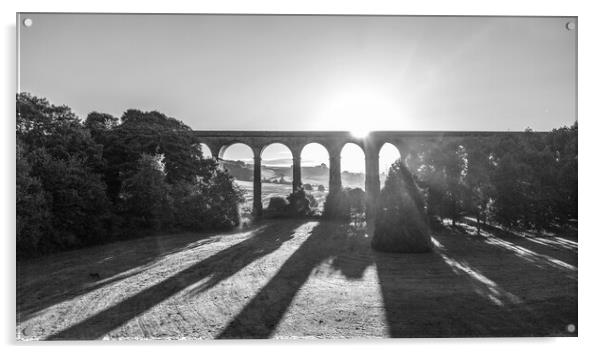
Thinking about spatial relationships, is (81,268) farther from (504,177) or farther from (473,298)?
(504,177)

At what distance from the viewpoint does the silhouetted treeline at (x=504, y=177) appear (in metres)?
9.02

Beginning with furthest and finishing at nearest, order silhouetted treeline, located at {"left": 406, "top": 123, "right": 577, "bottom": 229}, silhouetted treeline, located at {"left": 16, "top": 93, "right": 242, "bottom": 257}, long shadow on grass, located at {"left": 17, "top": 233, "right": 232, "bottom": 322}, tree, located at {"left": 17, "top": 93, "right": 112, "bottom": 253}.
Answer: silhouetted treeline, located at {"left": 406, "top": 123, "right": 577, "bottom": 229} → silhouetted treeline, located at {"left": 16, "top": 93, "right": 242, "bottom": 257} → tree, located at {"left": 17, "top": 93, "right": 112, "bottom": 253} → long shadow on grass, located at {"left": 17, "top": 233, "right": 232, "bottom": 322}

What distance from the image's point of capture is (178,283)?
7867 mm

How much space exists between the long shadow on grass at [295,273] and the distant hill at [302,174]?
438 inches

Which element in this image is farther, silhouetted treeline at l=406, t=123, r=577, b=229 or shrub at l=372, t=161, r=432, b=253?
shrub at l=372, t=161, r=432, b=253

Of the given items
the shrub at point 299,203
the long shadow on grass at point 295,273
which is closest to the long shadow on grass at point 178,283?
the long shadow on grass at point 295,273

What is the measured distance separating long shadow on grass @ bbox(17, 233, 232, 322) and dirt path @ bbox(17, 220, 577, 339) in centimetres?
3

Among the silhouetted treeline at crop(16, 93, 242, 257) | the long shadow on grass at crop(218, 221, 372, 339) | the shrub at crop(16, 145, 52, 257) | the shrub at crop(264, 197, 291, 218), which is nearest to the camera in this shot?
the long shadow on grass at crop(218, 221, 372, 339)

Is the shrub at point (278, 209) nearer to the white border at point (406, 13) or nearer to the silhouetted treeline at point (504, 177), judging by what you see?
the silhouetted treeline at point (504, 177)

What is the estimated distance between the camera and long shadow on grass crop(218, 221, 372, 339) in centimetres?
555

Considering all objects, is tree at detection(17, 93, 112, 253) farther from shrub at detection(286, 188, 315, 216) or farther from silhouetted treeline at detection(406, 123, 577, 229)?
shrub at detection(286, 188, 315, 216)

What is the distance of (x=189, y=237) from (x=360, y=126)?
10.5 metres

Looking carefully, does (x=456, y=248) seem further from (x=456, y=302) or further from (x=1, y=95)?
(x=1, y=95)

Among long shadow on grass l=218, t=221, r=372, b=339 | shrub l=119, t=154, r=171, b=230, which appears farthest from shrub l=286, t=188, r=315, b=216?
shrub l=119, t=154, r=171, b=230
